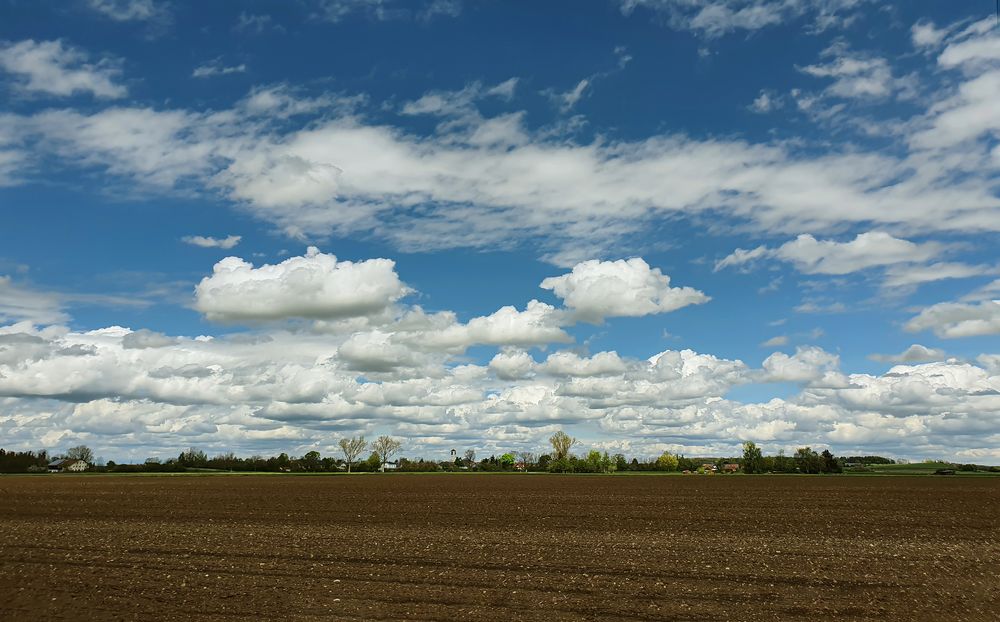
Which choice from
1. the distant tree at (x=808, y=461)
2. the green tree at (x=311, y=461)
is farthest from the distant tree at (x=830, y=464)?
the green tree at (x=311, y=461)

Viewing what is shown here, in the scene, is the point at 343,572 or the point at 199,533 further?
the point at 199,533

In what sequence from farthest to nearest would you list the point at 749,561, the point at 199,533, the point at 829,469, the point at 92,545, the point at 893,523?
the point at 829,469, the point at 893,523, the point at 199,533, the point at 92,545, the point at 749,561

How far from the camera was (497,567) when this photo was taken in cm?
2434

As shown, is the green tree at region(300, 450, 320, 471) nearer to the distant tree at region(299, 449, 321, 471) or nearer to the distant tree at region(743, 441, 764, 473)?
the distant tree at region(299, 449, 321, 471)

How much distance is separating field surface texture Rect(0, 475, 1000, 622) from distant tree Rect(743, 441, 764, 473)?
448 ft

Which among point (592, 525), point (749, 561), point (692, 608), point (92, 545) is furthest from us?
point (592, 525)

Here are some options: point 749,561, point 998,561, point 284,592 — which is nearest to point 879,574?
point 749,561

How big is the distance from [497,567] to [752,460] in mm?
167490

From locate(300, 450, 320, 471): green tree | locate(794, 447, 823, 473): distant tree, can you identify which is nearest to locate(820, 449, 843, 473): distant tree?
locate(794, 447, 823, 473): distant tree

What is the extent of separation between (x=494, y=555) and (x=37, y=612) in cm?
1457

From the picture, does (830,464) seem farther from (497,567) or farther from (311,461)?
(497,567)

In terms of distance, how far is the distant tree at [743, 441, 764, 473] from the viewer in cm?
17462

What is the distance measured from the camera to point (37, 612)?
19.1 metres

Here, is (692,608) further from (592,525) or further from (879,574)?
(592,525)
